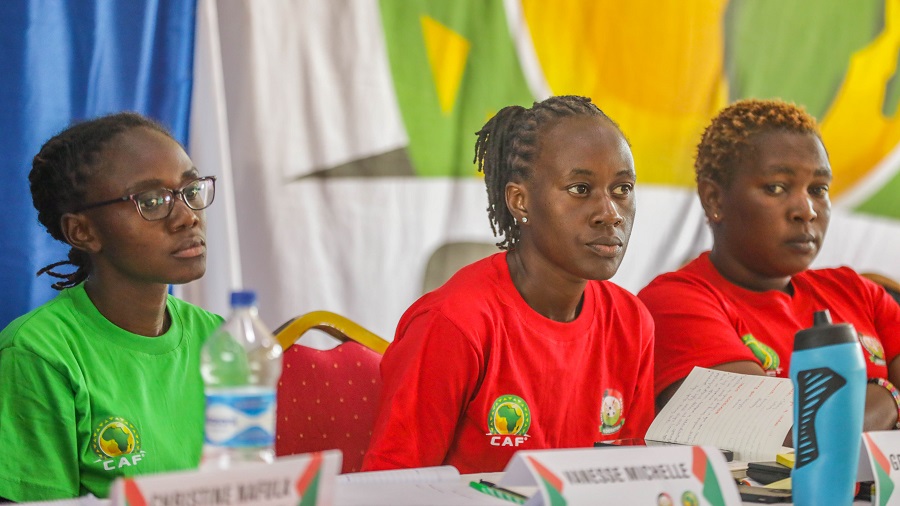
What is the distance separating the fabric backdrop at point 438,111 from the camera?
2350 millimetres

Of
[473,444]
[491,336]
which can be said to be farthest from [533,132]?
[473,444]

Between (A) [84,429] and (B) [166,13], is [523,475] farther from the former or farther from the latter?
(B) [166,13]

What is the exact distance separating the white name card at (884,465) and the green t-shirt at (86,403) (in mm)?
1031

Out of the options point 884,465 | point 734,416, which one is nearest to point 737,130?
point 734,416

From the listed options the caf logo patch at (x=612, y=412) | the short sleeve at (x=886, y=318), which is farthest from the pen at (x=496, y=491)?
the short sleeve at (x=886, y=318)

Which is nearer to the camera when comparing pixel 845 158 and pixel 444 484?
pixel 444 484

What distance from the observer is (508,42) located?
2.72m

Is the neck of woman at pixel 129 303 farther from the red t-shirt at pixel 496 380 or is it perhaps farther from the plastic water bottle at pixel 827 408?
the plastic water bottle at pixel 827 408

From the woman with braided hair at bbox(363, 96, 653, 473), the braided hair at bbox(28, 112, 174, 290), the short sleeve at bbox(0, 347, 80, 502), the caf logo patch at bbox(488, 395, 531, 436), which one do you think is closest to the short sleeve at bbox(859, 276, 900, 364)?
the woman with braided hair at bbox(363, 96, 653, 473)

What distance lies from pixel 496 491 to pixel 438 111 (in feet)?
5.42

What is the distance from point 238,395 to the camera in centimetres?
87

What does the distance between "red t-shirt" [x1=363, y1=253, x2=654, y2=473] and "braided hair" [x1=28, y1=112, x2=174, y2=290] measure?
59 centimetres

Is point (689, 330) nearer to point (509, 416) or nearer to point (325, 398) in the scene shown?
point (509, 416)

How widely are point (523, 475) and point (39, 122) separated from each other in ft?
4.89
